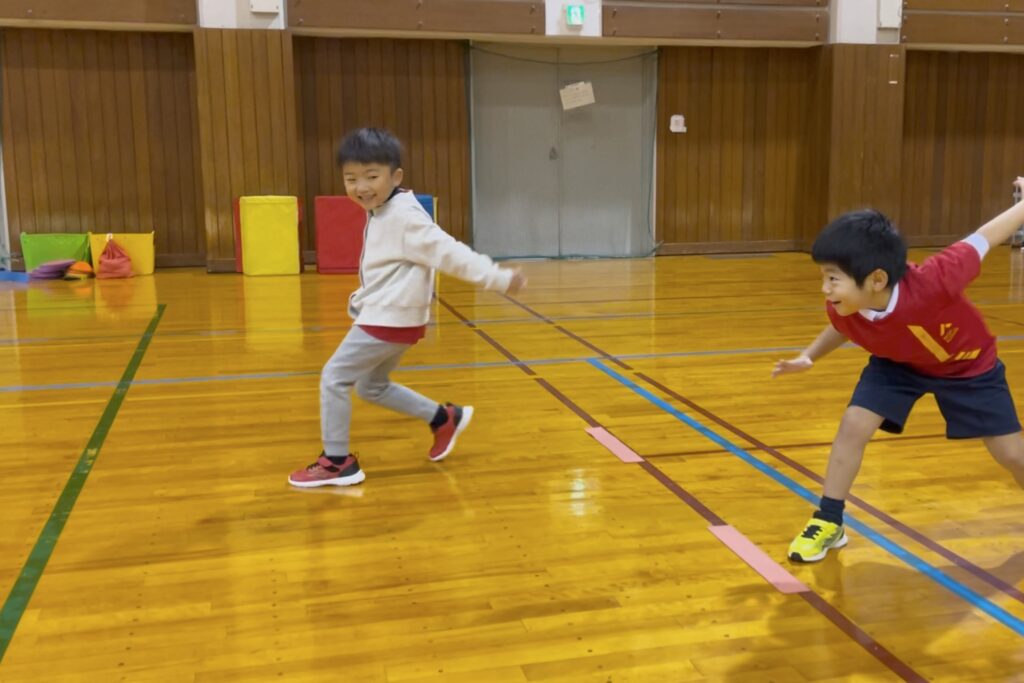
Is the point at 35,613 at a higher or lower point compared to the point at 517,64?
lower

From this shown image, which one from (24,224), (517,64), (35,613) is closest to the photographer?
(35,613)

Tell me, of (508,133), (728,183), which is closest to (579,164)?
(508,133)

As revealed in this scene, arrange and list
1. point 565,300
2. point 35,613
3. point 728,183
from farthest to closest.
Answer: point 728,183 → point 565,300 → point 35,613

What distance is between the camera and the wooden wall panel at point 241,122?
892 centimetres

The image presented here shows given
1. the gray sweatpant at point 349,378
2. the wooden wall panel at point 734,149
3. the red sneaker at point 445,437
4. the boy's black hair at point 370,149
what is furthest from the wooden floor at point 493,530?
the wooden wall panel at point 734,149

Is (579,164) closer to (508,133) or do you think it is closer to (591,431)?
(508,133)

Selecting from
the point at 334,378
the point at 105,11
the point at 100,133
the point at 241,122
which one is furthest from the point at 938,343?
the point at 100,133

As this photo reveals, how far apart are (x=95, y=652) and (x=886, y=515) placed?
2108 millimetres

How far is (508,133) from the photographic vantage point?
1034cm

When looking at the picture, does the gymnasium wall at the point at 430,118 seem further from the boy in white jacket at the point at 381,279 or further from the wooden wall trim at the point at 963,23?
the boy in white jacket at the point at 381,279

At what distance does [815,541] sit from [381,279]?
4.78 feet

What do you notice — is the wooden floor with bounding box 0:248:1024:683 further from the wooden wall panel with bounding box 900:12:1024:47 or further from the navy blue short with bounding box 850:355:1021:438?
the wooden wall panel with bounding box 900:12:1024:47

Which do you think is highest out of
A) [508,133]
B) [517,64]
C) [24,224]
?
[517,64]

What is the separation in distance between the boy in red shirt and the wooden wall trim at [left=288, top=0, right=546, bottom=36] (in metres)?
7.53
